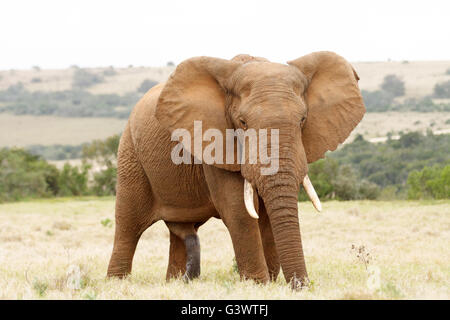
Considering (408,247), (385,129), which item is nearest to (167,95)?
(408,247)

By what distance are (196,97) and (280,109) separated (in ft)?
3.78

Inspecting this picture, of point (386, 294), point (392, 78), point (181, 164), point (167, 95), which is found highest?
point (392, 78)

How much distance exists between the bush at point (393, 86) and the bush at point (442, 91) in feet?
16.0

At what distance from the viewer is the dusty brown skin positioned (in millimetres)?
6113

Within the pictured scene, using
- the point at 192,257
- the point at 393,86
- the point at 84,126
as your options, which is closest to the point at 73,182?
the point at 192,257

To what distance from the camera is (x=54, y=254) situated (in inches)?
486

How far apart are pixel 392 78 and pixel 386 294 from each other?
329 ft

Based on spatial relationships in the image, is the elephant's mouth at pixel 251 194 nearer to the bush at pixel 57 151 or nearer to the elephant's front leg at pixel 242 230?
the elephant's front leg at pixel 242 230

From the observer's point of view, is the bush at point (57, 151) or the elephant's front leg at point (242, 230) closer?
the elephant's front leg at point (242, 230)

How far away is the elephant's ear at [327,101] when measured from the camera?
22.7 ft

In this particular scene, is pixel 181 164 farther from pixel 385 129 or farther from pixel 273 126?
pixel 385 129

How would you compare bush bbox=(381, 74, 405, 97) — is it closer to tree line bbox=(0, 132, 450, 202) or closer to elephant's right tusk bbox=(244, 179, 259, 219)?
tree line bbox=(0, 132, 450, 202)

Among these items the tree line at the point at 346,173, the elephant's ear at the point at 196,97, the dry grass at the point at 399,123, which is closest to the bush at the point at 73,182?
the tree line at the point at 346,173

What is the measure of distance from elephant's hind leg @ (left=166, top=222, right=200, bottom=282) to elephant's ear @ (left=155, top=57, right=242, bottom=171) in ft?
5.29
